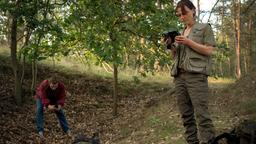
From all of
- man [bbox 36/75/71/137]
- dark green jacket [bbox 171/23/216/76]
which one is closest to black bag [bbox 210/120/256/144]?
dark green jacket [bbox 171/23/216/76]

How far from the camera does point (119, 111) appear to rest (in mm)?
14117

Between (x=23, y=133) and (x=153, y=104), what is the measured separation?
459cm

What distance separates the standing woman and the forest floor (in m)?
2.30

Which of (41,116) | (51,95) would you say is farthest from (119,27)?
(41,116)

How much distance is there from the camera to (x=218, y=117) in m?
9.29

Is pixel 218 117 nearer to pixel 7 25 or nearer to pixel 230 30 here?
pixel 7 25

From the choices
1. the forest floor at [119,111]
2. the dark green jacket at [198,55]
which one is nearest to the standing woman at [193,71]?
the dark green jacket at [198,55]

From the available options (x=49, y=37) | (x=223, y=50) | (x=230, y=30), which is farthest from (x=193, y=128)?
(x=230, y=30)

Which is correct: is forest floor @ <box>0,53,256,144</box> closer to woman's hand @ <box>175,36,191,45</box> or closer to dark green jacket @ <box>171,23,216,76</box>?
dark green jacket @ <box>171,23,216,76</box>

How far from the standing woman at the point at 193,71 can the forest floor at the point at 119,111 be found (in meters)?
2.30

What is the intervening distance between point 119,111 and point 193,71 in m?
9.06

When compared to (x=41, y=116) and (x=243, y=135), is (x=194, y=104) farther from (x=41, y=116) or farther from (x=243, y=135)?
(x=41, y=116)

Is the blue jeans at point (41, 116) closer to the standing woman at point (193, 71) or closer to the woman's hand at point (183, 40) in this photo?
the standing woman at point (193, 71)

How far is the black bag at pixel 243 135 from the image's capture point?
4.90 meters
